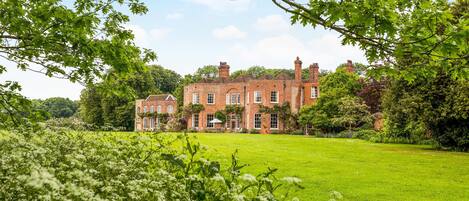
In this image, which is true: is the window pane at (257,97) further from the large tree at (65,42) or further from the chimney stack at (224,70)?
the large tree at (65,42)

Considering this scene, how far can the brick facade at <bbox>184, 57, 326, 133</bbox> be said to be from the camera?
168 feet

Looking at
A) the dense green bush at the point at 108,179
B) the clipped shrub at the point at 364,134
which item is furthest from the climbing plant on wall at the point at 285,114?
the dense green bush at the point at 108,179

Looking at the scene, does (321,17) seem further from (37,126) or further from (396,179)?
(396,179)

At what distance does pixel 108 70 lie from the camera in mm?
8875

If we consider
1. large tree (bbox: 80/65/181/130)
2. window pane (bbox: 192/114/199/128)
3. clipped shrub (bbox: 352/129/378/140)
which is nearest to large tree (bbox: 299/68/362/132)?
clipped shrub (bbox: 352/129/378/140)

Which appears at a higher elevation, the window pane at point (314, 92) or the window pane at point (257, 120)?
the window pane at point (314, 92)

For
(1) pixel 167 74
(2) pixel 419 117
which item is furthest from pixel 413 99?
(1) pixel 167 74

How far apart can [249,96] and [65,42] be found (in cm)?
4566

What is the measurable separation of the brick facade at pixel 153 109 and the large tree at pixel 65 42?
173 ft

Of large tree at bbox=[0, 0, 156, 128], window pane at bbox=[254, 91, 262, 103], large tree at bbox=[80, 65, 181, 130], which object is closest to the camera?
large tree at bbox=[0, 0, 156, 128]

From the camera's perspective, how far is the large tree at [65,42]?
24.2 feet

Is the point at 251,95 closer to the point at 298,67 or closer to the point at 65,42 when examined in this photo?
the point at 298,67

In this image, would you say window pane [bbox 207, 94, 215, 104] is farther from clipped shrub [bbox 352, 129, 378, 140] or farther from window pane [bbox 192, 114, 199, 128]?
clipped shrub [bbox 352, 129, 378, 140]

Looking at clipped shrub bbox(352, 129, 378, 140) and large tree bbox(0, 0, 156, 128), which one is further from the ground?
large tree bbox(0, 0, 156, 128)
